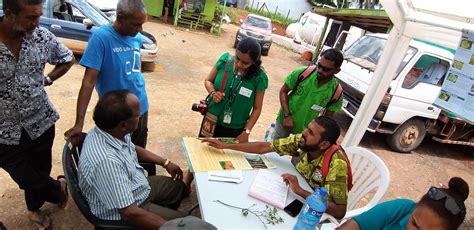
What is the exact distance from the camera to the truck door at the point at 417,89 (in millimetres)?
5461

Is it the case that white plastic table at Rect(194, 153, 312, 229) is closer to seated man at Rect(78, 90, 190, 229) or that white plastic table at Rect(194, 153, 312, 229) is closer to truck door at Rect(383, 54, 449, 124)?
seated man at Rect(78, 90, 190, 229)

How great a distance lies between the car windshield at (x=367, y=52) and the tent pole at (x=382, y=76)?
7.24 feet

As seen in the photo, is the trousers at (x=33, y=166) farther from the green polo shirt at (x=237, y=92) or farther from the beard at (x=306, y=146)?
the beard at (x=306, y=146)

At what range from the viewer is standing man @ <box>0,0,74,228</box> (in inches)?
74.9

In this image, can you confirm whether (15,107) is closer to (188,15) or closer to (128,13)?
(128,13)

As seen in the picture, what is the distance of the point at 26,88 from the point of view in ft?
6.84

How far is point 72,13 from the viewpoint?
23.0ft

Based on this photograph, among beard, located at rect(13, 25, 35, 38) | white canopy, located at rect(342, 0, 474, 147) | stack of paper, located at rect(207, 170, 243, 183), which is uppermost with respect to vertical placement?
white canopy, located at rect(342, 0, 474, 147)

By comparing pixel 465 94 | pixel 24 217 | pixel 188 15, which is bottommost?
pixel 24 217

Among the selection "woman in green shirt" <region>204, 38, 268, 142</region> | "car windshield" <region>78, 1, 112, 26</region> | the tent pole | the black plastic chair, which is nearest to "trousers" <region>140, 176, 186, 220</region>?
the black plastic chair

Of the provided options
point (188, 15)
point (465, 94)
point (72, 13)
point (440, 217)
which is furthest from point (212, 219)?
point (188, 15)

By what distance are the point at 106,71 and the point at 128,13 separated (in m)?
0.50

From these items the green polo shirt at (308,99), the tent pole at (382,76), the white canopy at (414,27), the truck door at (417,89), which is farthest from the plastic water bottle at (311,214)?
the truck door at (417,89)

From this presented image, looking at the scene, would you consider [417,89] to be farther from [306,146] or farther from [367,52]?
[306,146]
